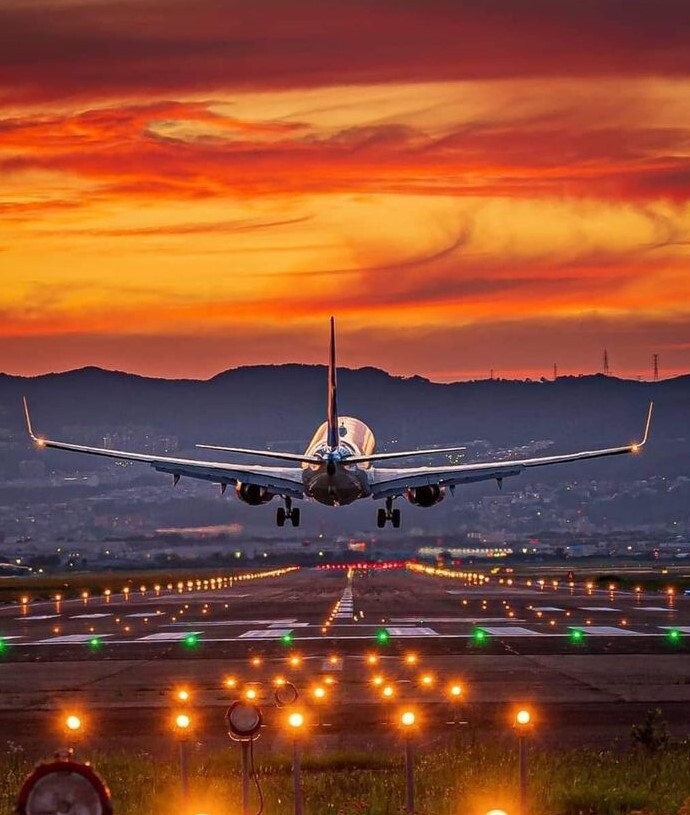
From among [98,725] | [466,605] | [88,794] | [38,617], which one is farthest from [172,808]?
[466,605]

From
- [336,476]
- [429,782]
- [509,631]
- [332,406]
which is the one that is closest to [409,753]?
[429,782]

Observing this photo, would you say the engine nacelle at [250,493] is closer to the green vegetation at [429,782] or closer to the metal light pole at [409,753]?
the green vegetation at [429,782]

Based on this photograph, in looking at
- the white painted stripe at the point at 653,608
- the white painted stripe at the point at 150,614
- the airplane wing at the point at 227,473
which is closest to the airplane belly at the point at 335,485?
the airplane wing at the point at 227,473

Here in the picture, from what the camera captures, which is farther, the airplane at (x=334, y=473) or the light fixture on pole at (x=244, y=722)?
the airplane at (x=334, y=473)

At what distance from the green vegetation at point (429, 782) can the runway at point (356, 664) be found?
2.02 meters

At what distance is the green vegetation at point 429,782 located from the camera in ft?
71.5

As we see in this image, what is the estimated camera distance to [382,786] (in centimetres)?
2348

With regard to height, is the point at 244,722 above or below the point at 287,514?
below

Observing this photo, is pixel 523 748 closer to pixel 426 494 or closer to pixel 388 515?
pixel 426 494

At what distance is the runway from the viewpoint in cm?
3375

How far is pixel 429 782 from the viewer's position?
77.6 ft

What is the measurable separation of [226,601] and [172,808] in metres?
77.1

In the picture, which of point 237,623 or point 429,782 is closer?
point 429,782

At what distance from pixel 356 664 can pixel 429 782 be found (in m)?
22.4
